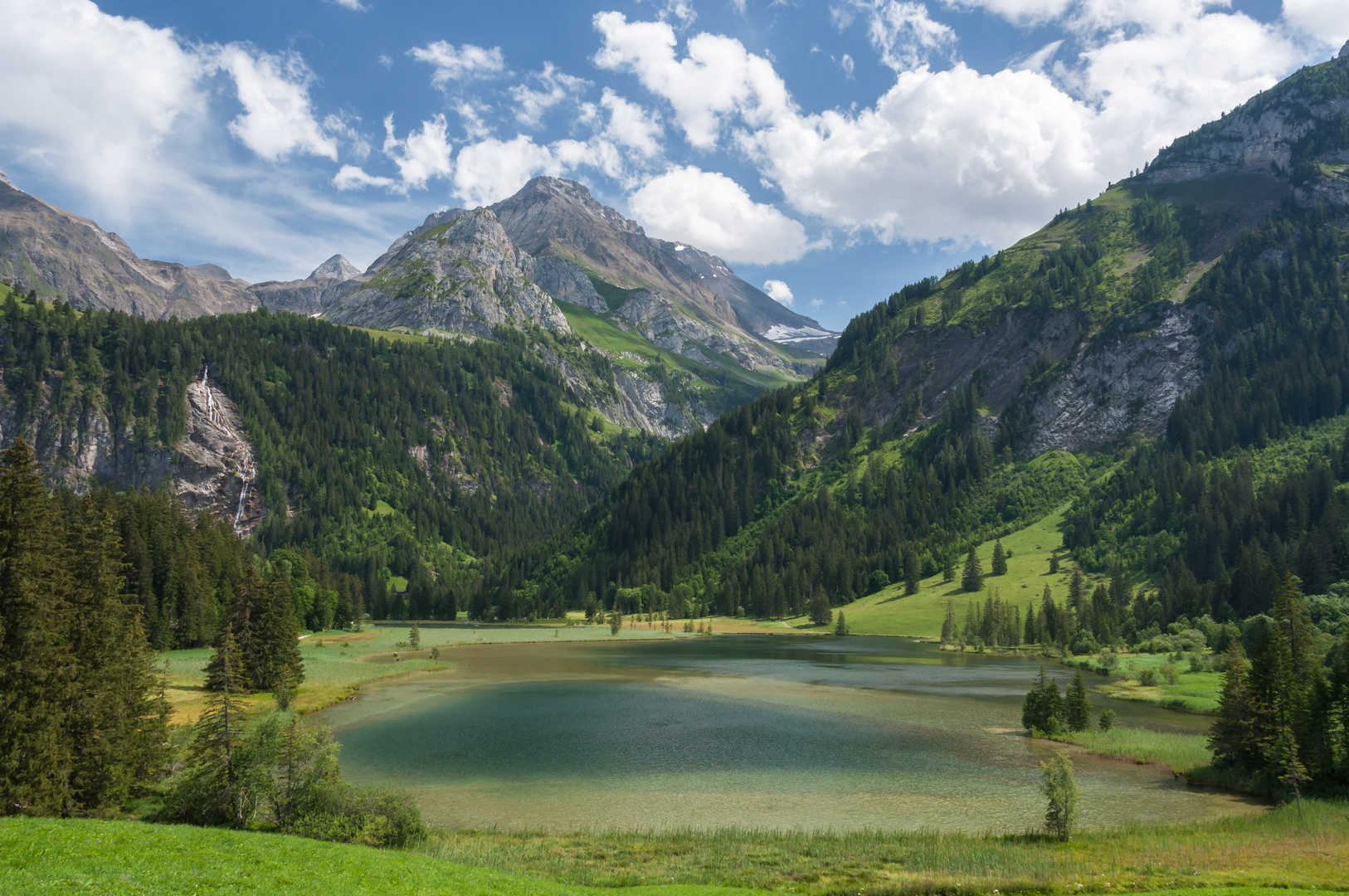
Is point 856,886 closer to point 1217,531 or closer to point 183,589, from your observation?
point 183,589

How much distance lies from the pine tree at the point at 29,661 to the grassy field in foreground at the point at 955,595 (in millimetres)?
156968

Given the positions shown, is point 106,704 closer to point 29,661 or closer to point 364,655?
point 29,661

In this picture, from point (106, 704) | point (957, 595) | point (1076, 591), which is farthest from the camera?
point (957, 595)

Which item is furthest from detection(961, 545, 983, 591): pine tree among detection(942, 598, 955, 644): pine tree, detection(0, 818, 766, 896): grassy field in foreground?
detection(0, 818, 766, 896): grassy field in foreground

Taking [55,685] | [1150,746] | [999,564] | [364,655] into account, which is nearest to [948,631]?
[999,564]

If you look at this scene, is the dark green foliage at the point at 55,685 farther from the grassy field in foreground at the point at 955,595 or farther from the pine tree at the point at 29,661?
the grassy field in foreground at the point at 955,595

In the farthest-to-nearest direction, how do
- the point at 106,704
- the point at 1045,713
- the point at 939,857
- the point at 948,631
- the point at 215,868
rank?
the point at 948,631 < the point at 1045,713 < the point at 106,704 < the point at 939,857 < the point at 215,868

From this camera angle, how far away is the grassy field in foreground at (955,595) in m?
164

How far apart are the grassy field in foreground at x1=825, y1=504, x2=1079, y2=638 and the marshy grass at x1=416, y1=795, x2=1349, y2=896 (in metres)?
130

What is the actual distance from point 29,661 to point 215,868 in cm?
1645

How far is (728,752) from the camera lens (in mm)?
54312

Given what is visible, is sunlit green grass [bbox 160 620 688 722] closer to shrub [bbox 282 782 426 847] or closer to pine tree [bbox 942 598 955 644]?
shrub [bbox 282 782 426 847]

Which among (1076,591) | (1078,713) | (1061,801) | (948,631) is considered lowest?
(948,631)

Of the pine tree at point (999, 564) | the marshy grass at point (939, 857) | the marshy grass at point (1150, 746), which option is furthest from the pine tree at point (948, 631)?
the marshy grass at point (939, 857)
